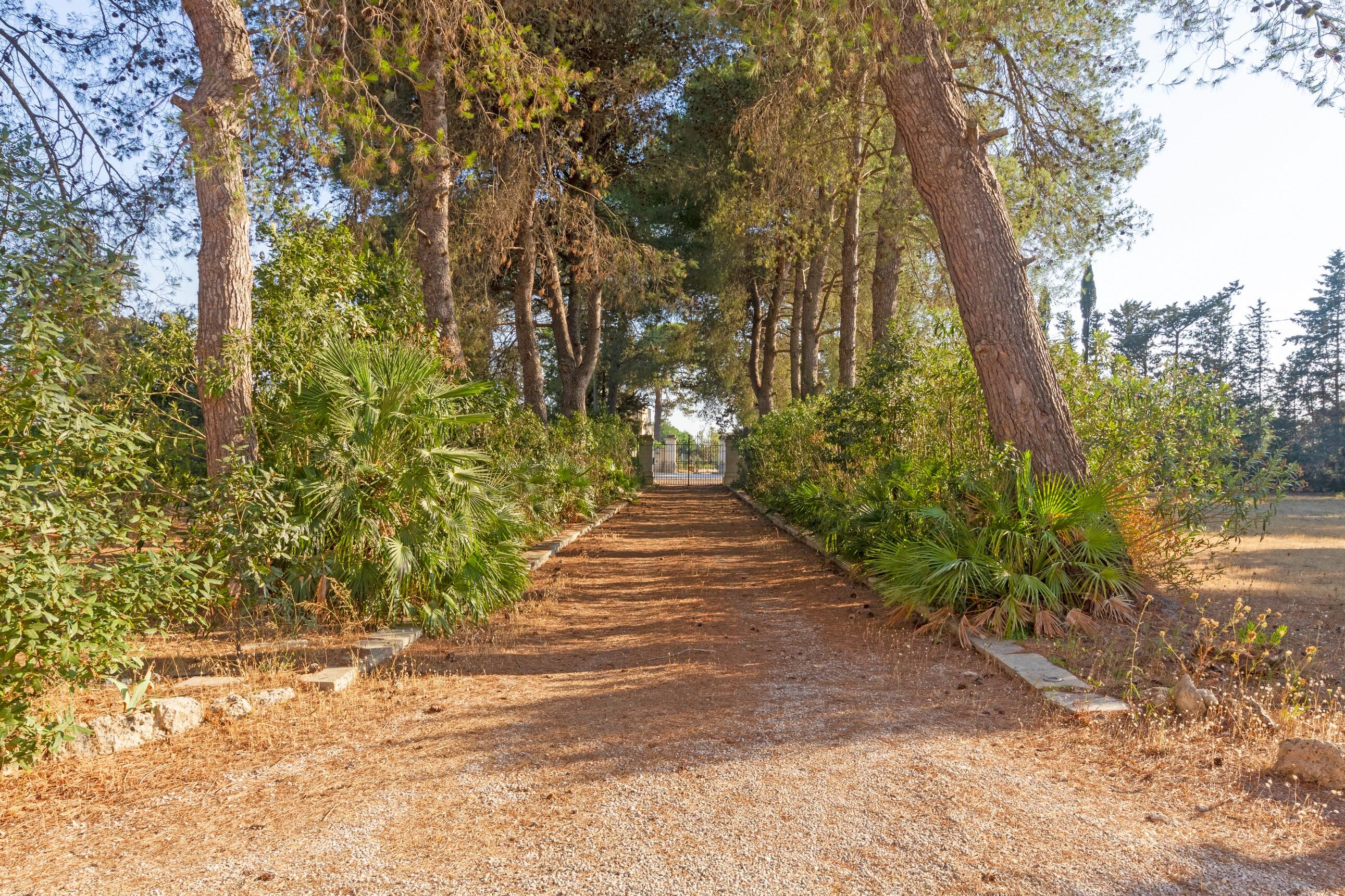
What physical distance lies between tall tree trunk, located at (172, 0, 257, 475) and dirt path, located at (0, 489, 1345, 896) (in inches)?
95.9

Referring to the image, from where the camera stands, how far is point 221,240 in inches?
237

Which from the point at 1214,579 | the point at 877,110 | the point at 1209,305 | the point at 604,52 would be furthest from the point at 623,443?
the point at 1209,305

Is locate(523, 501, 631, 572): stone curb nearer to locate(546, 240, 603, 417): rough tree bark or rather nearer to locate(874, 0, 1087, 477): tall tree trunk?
locate(546, 240, 603, 417): rough tree bark

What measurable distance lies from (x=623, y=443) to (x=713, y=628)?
1672 centimetres

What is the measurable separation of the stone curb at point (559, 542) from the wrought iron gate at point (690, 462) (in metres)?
22.7

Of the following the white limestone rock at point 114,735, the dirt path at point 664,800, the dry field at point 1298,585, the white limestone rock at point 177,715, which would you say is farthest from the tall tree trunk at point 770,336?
the white limestone rock at point 114,735

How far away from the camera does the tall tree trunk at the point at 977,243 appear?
6.77 metres

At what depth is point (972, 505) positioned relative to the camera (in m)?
6.80

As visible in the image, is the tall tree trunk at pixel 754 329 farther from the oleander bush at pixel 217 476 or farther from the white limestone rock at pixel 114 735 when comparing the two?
the white limestone rock at pixel 114 735

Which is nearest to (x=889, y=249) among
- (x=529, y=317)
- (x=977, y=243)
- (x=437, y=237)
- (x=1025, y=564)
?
(x=529, y=317)

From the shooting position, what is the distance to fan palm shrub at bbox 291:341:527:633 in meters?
5.80

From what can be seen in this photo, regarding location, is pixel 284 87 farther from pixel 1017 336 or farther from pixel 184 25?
pixel 1017 336

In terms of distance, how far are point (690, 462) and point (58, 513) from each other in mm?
37635

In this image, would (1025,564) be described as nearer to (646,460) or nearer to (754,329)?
(754,329)
